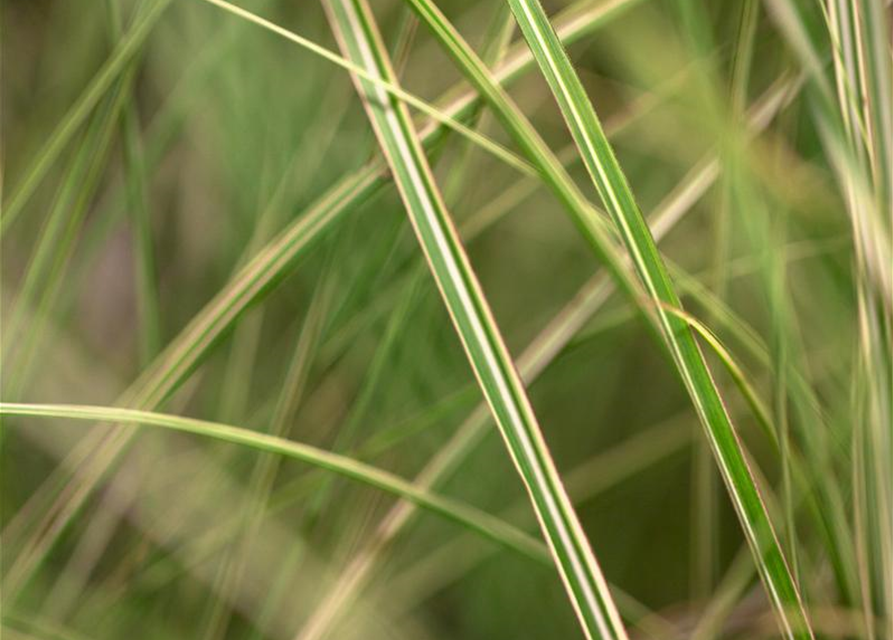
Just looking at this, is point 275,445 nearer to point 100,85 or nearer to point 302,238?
point 302,238

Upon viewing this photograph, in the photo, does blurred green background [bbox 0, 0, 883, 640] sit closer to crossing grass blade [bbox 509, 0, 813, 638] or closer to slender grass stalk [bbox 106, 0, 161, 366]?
slender grass stalk [bbox 106, 0, 161, 366]

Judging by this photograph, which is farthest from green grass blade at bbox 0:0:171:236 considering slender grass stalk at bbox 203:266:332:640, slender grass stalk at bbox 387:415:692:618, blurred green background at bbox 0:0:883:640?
slender grass stalk at bbox 387:415:692:618

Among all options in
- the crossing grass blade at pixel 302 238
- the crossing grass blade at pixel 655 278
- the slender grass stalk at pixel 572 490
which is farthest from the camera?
the slender grass stalk at pixel 572 490

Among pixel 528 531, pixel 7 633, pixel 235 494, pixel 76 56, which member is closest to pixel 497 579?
pixel 528 531

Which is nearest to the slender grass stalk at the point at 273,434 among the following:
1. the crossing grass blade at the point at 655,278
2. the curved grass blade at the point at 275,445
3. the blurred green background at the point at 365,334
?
the blurred green background at the point at 365,334

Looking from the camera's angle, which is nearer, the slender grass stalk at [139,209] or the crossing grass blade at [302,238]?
the crossing grass blade at [302,238]

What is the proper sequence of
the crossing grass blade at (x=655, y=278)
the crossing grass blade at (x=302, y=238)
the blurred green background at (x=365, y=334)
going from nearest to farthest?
→ the crossing grass blade at (x=655, y=278), the crossing grass blade at (x=302, y=238), the blurred green background at (x=365, y=334)

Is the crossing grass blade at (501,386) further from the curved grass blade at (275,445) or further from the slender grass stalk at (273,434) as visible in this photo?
the slender grass stalk at (273,434)
